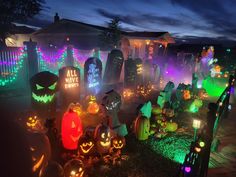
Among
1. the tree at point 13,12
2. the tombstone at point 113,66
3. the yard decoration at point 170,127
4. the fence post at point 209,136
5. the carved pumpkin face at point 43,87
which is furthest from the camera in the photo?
the tree at point 13,12

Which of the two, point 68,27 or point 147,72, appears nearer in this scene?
point 147,72

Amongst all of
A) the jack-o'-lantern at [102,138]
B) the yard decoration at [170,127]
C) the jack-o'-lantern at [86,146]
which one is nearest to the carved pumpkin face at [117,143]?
the jack-o'-lantern at [102,138]

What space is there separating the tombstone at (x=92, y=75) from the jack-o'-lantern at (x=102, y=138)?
4.54 m

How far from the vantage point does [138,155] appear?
239 inches

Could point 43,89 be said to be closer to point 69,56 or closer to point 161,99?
point 161,99

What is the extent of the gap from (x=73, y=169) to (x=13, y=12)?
745 inches

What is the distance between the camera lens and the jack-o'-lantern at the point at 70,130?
576 centimetres

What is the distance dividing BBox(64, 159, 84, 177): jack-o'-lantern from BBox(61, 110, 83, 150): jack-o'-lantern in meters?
1.25

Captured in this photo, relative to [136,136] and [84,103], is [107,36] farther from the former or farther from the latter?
[136,136]

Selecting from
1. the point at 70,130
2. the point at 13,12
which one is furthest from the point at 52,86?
the point at 13,12

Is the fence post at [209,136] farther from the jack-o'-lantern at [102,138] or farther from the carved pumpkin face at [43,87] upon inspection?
the carved pumpkin face at [43,87]

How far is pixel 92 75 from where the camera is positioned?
33.7 feet

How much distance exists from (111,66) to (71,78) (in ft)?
9.84

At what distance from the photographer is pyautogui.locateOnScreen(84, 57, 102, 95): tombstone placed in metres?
9.95
